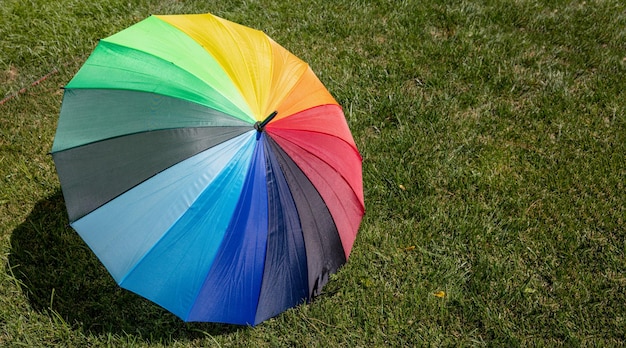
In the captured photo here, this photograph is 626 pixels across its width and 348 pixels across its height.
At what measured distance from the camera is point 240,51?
3068 mm

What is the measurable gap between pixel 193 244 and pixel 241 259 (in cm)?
24

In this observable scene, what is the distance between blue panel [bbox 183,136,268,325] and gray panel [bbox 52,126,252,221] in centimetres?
29

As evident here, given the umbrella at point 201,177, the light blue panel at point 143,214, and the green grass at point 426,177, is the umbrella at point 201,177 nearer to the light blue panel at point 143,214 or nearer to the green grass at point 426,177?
the light blue panel at point 143,214

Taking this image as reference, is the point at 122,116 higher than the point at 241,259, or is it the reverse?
the point at 122,116

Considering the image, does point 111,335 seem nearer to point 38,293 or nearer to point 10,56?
point 38,293

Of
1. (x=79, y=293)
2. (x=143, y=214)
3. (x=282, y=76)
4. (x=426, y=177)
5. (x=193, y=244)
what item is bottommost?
(x=79, y=293)

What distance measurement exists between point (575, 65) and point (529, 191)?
1629mm

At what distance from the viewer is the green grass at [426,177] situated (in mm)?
3494

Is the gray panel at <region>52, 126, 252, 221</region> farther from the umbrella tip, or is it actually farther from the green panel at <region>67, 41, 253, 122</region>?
the green panel at <region>67, 41, 253, 122</region>

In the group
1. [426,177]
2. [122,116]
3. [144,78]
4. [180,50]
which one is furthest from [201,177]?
[426,177]

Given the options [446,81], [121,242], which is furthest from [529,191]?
[121,242]

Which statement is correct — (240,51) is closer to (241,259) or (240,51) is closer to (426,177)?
(241,259)

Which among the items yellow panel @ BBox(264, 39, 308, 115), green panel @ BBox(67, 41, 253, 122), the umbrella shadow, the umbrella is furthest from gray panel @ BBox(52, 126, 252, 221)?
the umbrella shadow

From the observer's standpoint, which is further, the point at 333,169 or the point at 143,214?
the point at 333,169
